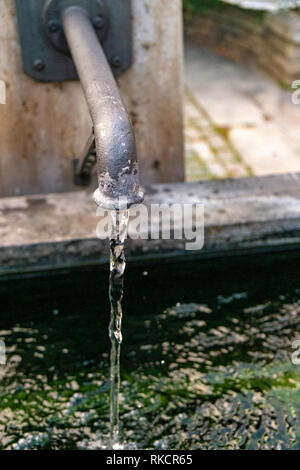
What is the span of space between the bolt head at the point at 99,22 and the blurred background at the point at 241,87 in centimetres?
157

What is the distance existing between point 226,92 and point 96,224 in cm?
324

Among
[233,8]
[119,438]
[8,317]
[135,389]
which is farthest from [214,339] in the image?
[233,8]

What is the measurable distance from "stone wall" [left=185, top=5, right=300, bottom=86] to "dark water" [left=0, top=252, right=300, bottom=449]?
3.29 m

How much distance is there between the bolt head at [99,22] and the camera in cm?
293

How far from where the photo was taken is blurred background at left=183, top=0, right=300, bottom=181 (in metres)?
4.64

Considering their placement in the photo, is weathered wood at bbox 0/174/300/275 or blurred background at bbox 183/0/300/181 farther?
blurred background at bbox 183/0/300/181

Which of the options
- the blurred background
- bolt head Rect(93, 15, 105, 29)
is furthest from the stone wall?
bolt head Rect(93, 15, 105, 29)

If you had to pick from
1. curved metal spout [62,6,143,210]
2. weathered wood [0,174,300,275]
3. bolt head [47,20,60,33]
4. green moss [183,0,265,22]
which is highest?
green moss [183,0,265,22]

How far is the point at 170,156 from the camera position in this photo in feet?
11.4

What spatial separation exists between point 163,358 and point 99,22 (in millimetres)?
1462

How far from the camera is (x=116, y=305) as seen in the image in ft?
8.82

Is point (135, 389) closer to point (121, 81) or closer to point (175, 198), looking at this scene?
point (175, 198)

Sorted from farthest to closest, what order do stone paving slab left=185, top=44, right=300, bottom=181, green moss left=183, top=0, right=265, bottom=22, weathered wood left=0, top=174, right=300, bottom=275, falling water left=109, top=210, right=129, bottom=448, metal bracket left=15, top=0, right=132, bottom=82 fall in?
green moss left=183, top=0, right=265, bottom=22
stone paving slab left=185, top=44, right=300, bottom=181
metal bracket left=15, top=0, right=132, bottom=82
weathered wood left=0, top=174, right=300, bottom=275
falling water left=109, top=210, right=129, bottom=448

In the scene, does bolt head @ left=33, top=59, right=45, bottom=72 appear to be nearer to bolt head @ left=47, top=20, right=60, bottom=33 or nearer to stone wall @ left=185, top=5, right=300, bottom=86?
bolt head @ left=47, top=20, right=60, bottom=33
